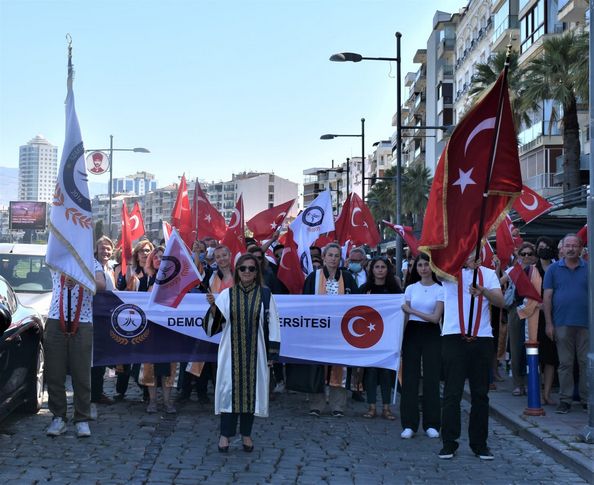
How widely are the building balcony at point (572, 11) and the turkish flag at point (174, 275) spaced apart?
31.5 m

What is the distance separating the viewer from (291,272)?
11.0 meters

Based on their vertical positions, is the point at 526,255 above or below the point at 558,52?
below

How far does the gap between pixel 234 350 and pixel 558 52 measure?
A: 2701 centimetres

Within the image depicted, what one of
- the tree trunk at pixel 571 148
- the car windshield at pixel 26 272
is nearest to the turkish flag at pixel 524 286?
the car windshield at pixel 26 272

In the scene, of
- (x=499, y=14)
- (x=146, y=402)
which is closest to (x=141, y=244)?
(x=146, y=402)

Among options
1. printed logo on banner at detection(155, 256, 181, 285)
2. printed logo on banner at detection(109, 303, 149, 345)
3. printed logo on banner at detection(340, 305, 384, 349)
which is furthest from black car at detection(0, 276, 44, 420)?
printed logo on banner at detection(340, 305, 384, 349)

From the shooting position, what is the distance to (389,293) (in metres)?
9.28

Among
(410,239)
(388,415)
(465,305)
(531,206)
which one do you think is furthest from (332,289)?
(531,206)

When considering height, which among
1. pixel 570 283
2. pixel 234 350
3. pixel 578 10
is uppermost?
pixel 578 10

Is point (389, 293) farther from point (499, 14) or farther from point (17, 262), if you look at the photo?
point (499, 14)

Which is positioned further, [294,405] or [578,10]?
[578,10]

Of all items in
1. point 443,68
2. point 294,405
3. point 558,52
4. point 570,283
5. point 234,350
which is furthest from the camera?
point 443,68

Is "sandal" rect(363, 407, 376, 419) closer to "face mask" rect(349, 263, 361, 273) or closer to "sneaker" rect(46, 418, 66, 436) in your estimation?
"sneaker" rect(46, 418, 66, 436)

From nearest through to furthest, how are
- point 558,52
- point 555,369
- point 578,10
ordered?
point 555,369
point 558,52
point 578,10
